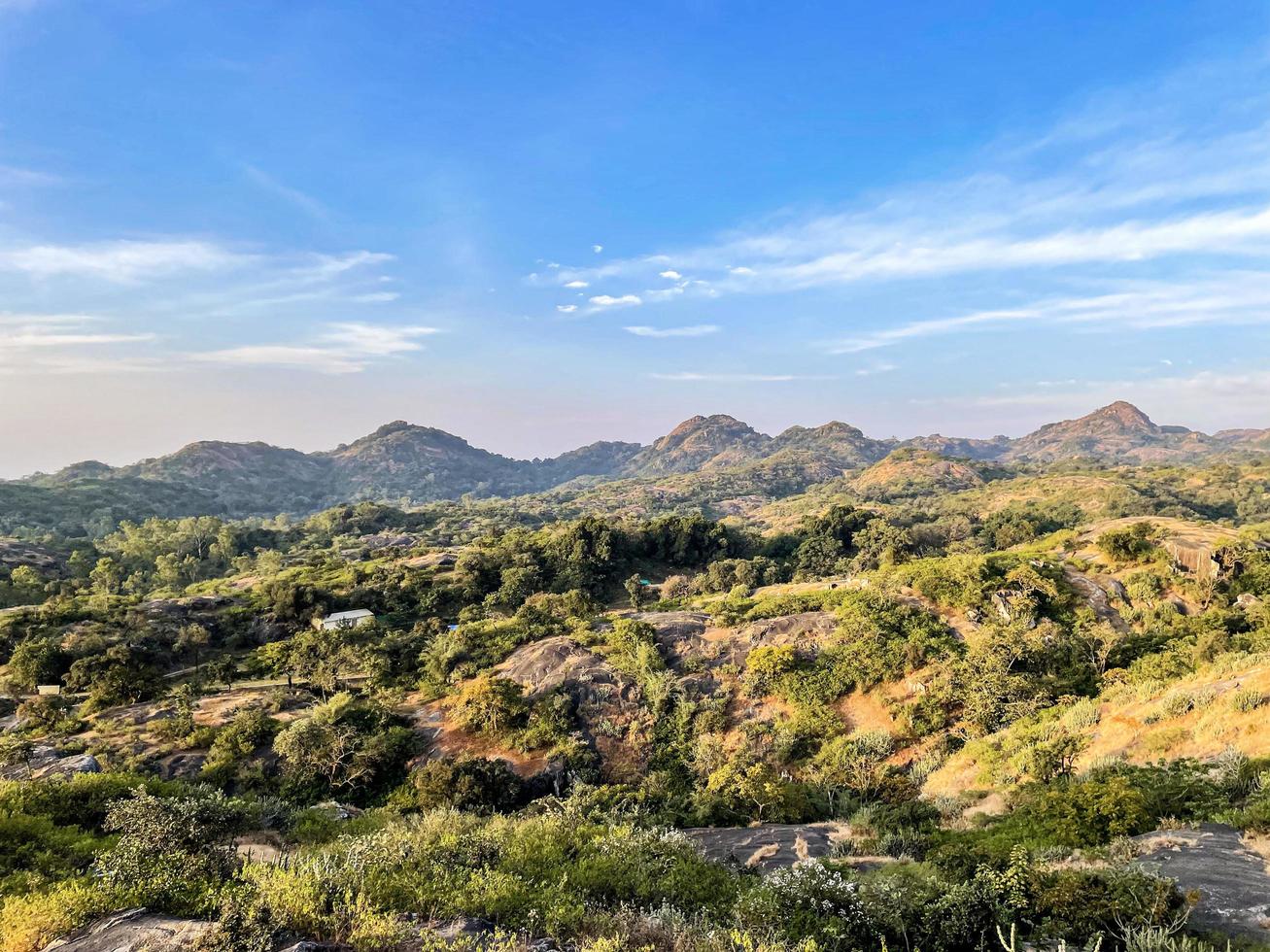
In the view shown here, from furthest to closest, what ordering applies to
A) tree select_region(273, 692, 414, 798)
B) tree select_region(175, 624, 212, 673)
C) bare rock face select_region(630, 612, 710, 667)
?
tree select_region(175, 624, 212, 673) → bare rock face select_region(630, 612, 710, 667) → tree select_region(273, 692, 414, 798)

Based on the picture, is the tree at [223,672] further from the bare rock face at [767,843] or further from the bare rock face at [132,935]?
the bare rock face at [132,935]

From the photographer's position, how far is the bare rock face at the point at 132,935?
20.3ft

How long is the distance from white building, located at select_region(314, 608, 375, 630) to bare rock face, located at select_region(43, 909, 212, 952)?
1375 inches

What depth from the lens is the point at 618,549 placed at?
66.1 m

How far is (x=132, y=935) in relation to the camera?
253 inches

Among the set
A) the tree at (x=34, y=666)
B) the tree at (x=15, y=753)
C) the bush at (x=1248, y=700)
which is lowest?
the tree at (x=34, y=666)

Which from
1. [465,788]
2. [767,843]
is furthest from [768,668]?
[465,788]

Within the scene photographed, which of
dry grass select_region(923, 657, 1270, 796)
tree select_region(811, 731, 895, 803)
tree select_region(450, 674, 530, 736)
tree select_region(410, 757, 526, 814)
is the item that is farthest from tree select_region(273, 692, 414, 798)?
dry grass select_region(923, 657, 1270, 796)

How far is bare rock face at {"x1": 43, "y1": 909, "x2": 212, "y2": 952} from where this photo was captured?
6.19 m

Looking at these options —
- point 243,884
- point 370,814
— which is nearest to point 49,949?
point 243,884

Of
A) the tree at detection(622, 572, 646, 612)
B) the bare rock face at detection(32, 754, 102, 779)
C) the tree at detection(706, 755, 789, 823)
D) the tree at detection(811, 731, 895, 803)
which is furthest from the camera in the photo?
the tree at detection(622, 572, 646, 612)

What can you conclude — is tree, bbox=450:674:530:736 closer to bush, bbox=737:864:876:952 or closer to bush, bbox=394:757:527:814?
bush, bbox=394:757:527:814

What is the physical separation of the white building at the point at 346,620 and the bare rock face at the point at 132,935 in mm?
34924

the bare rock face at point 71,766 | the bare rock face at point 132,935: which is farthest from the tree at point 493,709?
the bare rock face at point 132,935
